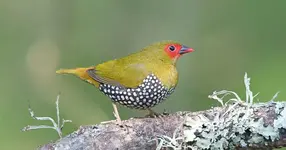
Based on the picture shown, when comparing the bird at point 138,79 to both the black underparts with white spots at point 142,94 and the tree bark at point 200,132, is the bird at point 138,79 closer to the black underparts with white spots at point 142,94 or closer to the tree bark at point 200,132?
the black underparts with white spots at point 142,94

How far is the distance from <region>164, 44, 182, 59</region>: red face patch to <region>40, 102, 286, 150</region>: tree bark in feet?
4.22

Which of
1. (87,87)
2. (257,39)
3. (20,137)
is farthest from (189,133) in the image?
(257,39)

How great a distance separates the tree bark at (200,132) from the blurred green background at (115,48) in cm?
366

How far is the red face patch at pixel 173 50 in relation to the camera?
5.04 m

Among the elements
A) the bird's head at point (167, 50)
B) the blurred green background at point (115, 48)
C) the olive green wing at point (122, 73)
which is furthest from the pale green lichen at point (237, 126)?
the blurred green background at point (115, 48)

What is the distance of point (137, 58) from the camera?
4.84 m

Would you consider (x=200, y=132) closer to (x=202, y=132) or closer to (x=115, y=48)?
(x=202, y=132)

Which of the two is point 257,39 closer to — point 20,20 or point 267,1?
point 267,1

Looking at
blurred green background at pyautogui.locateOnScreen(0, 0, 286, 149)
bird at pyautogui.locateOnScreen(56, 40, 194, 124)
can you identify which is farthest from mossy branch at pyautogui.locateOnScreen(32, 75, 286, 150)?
blurred green background at pyautogui.locateOnScreen(0, 0, 286, 149)

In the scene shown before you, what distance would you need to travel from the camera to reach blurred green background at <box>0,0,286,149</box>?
8.85 metres

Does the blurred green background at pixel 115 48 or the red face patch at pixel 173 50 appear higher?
the blurred green background at pixel 115 48

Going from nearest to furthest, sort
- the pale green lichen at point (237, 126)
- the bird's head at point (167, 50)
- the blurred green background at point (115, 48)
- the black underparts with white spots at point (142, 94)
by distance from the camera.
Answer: the pale green lichen at point (237, 126)
the black underparts with white spots at point (142, 94)
the bird's head at point (167, 50)
the blurred green background at point (115, 48)

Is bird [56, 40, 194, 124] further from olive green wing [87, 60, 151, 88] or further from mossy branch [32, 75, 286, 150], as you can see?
mossy branch [32, 75, 286, 150]

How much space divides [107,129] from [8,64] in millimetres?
8001
